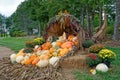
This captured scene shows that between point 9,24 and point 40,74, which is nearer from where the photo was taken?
point 40,74

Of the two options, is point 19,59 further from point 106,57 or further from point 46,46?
point 106,57

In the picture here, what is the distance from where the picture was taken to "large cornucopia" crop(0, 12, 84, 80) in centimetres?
878

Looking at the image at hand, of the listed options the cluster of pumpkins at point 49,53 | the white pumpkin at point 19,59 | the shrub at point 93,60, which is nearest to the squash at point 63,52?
the cluster of pumpkins at point 49,53

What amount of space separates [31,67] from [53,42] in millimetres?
1900

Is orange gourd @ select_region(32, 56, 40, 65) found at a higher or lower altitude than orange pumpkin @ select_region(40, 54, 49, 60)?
lower

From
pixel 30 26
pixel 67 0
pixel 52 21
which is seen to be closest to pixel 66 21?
pixel 52 21

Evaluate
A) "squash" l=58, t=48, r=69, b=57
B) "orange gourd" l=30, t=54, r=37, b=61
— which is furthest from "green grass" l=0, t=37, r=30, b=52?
"squash" l=58, t=48, r=69, b=57

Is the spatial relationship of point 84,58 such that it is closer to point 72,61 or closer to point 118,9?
point 72,61

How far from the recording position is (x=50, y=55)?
970 cm

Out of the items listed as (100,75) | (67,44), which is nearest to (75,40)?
(67,44)

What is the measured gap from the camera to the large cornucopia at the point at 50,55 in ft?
28.8

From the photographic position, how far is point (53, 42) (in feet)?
36.0

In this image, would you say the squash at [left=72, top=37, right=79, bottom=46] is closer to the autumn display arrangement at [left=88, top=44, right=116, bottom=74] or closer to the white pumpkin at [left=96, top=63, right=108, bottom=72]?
the autumn display arrangement at [left=88, top=44, right=116, bottom=74]

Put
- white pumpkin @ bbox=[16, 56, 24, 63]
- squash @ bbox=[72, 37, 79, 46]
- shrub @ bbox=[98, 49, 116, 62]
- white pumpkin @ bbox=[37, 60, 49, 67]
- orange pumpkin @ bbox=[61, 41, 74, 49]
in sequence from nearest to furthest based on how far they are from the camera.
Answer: shrub @ bbox=[98, 49, 116, 62]
white pumpkin @ bbox=[37, 60, 49, 67]
orange pumpkin @ bbox=[61, 41, 74, 49]
white pumpkin @ bbox=[16, 56, 24, 63]
squash @ bbox=[72, 37, 79, 46]
